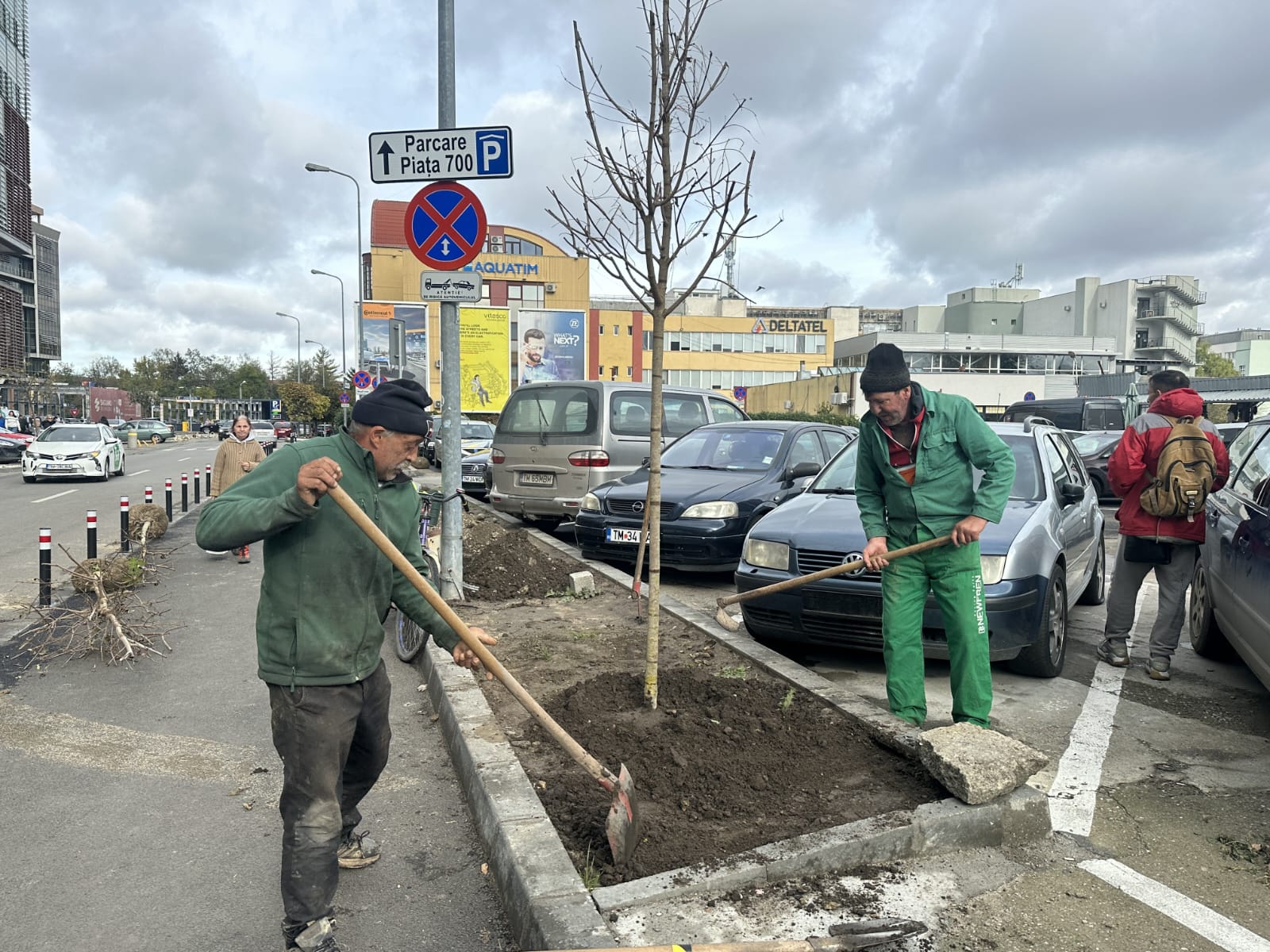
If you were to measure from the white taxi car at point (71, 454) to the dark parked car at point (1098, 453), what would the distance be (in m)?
21.7

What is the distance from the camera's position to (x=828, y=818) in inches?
131

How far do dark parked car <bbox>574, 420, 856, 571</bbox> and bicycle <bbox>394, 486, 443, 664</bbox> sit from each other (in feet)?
6.76

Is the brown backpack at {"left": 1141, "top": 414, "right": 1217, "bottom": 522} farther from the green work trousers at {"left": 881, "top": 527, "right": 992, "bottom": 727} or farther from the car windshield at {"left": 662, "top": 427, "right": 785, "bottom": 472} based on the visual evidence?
the car windshield at {"left": 662, "top": 427, "right": 785, "bottom": 472}

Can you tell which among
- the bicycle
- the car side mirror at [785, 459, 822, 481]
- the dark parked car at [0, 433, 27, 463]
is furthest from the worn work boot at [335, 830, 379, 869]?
the dark parked car at [0, 433, 27, 463]

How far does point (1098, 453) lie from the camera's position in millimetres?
17969

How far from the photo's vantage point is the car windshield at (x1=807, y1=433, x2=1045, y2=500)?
625 cm

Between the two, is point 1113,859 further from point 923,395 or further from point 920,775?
point 923,395

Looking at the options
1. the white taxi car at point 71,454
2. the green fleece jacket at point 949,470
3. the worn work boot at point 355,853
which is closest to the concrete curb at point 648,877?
the worn work boot at point 355,853

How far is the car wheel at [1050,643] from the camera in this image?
17.8ft

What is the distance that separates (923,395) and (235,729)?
13.0 ft

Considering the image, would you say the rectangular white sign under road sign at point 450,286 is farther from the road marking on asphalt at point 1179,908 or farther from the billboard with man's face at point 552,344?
the billboard with man's face at point 552,344

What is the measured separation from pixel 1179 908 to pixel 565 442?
8529mm

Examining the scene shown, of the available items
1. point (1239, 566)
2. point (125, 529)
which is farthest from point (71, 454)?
point (1239, 566)

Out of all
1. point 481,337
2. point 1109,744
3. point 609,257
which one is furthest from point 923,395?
point 481,337
